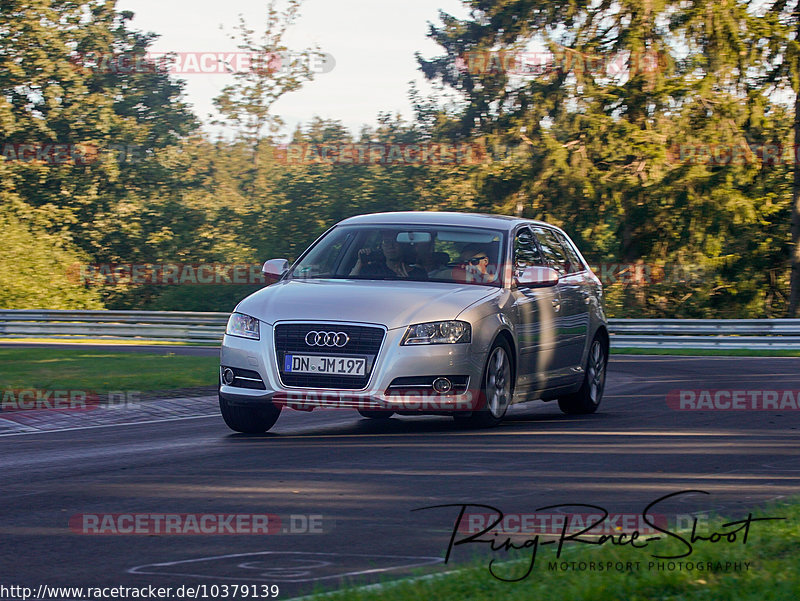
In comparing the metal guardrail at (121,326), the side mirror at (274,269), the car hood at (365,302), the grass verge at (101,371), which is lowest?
the metal guardrail at (121,326)

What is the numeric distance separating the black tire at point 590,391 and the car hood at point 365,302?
244 centimetres

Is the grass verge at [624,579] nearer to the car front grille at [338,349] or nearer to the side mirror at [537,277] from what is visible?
the car front grille at [338,349]

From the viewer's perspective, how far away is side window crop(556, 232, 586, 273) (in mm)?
12359

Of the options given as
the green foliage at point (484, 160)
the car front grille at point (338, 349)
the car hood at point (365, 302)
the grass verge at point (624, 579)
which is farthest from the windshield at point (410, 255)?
the green foliage at point (484, 160)

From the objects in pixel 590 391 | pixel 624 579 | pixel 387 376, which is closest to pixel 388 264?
pixel 387 376

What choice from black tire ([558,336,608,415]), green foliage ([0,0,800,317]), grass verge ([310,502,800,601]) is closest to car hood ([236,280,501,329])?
black tire ([558,336,608,415])

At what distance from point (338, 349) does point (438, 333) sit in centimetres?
78

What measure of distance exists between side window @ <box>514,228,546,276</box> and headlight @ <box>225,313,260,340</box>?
2.47 meters

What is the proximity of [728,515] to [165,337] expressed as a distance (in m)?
26.9

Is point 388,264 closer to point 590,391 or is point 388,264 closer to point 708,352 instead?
point 590,391

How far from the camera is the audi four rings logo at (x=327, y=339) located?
9148mm

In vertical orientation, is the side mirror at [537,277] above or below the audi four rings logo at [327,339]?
above

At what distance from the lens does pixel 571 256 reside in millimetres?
12484

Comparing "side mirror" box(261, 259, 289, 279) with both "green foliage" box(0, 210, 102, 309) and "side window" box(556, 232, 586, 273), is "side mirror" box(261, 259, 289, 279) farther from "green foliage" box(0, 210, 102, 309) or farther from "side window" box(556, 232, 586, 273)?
"green foliage" box(0, 210, 102, 309)
